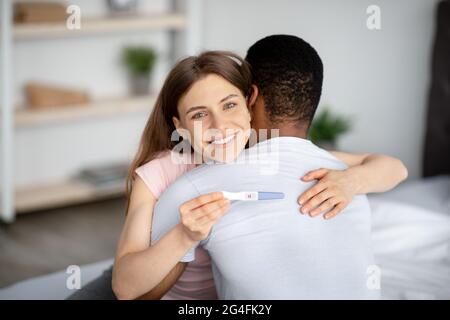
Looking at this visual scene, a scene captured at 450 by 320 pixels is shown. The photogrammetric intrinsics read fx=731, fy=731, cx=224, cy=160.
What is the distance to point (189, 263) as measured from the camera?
141cm

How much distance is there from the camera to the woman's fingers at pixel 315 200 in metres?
1.22

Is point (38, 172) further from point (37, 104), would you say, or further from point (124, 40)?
point (124, 40)

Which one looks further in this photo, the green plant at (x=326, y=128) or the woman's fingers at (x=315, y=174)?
the green plant at (x=326, y=128)

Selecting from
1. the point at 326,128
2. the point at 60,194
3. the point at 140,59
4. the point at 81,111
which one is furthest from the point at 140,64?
the point at 326,128

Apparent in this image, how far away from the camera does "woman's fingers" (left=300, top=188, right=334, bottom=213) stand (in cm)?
122

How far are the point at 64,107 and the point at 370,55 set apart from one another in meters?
1.50

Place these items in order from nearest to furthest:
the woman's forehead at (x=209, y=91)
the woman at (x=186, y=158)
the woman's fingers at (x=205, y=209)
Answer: the woman's fingers at (x=205, y=209) < the woman at (x=186, y=158) < the woman's forehead at (x=209, y=91)

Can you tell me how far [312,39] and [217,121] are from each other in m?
2.15

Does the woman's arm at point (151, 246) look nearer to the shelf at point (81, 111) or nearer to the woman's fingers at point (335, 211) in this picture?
the woman's fingers at point (335, 211)

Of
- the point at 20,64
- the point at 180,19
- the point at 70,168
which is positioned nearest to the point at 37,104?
the point at 20,64

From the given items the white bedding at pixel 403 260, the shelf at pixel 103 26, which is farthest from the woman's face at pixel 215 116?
the shelf at pixel 103 26

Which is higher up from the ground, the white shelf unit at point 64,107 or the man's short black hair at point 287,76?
the man's short black hair at point 287,76

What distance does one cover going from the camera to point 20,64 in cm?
364

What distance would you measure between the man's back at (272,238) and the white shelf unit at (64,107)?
2291 mm
